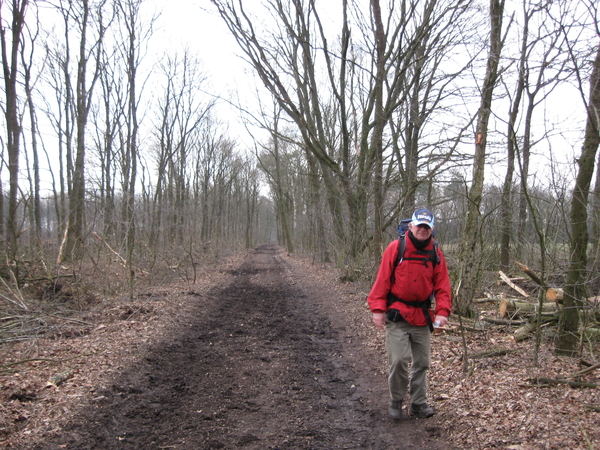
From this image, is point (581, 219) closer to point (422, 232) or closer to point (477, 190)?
point (422, 232)

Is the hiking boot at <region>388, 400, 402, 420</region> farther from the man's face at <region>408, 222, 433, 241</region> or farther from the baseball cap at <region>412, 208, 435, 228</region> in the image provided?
the baseball cap at <region>412, 208, 435, 228</region>

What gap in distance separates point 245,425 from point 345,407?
42.8 inches

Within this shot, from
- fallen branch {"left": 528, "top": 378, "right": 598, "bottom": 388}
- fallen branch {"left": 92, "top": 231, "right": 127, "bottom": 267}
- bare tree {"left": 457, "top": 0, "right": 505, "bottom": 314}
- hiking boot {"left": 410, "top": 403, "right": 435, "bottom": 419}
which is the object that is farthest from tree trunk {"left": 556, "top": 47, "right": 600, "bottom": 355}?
fallen branch {"left": 92, "top": 231, "right": 127, "bottom": 267}

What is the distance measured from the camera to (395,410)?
13.5 ft

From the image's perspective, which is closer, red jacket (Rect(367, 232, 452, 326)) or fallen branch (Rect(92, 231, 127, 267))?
red jacket (Rect(367, 232, 452, 326))

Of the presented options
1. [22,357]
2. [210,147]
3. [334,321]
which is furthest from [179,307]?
[210,147]

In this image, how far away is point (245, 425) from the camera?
4.04 metres

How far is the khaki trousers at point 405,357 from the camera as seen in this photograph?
13.4 ft

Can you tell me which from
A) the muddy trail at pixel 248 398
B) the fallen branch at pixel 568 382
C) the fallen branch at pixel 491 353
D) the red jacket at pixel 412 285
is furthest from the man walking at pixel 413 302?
the fallen branch at pixel 491 353

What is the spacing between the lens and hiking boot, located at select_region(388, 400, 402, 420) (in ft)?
13.5

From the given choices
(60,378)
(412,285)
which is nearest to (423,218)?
(412,285)

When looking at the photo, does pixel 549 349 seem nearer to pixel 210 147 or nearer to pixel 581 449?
pixel 581 449

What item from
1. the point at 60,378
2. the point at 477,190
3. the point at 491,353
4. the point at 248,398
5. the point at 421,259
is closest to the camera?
the point at 421,259

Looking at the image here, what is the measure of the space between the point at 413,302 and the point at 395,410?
1070 mm
